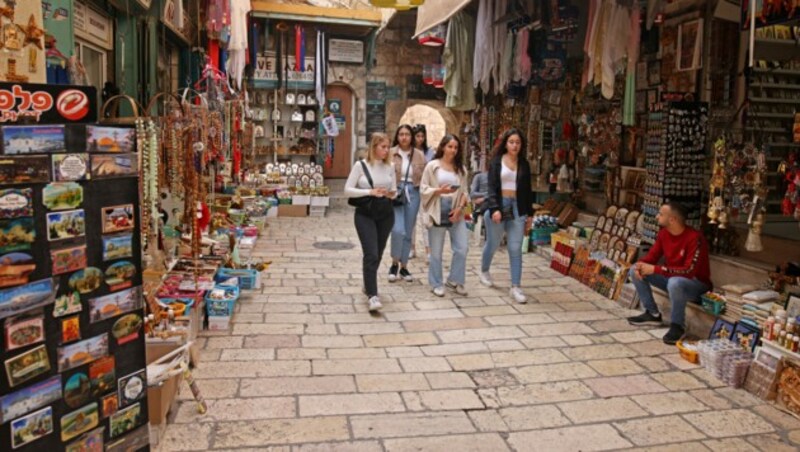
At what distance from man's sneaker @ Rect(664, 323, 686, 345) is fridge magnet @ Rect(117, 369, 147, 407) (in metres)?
4.02

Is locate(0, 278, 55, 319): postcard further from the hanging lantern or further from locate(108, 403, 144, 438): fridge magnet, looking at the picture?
the hanging lantern

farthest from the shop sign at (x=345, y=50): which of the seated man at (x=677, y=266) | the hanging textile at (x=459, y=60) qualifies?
→ the seated man at (x=677, y=266)

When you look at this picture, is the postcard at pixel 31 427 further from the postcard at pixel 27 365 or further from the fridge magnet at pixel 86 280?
the fridge magnet at pixel 86 280

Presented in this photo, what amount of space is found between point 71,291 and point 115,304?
0.22m

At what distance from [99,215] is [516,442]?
7.79ft

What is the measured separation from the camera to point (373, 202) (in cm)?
575

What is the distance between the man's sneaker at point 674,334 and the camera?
5184 mm

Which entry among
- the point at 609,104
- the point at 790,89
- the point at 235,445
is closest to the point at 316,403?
the point at 235,445

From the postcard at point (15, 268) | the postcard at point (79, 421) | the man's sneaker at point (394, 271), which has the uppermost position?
the postcard at point (15, 268)

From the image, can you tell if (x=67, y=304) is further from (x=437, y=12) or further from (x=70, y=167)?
(x=437, y=12)

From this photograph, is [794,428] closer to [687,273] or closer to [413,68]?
[687,273]

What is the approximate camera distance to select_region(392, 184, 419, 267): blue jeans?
274 inches

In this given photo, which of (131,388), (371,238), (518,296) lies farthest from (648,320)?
(131,388)

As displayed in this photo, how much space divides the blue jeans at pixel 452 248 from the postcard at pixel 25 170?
440 centimetres
